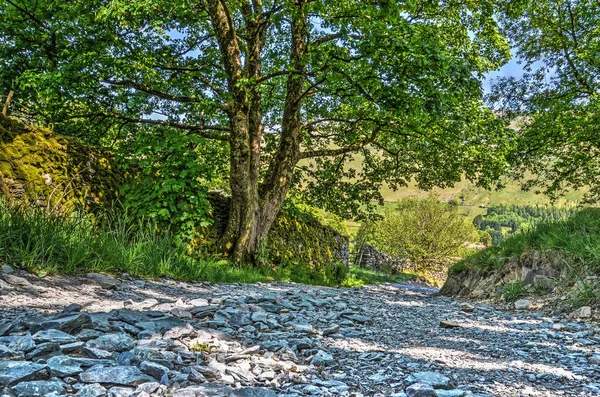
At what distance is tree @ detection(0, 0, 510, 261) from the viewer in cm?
664

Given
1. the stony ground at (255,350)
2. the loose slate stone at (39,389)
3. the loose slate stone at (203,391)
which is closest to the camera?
the loose slate stone at (39,389)

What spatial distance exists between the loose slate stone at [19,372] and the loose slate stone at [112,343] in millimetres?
349

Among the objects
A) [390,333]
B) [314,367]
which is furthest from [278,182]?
[314,367]

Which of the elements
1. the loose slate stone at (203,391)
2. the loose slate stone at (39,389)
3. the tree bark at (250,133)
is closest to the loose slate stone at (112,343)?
the loose slate stone at (39,389)

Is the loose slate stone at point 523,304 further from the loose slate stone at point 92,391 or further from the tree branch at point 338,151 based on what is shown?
the tree branch at point 338,151

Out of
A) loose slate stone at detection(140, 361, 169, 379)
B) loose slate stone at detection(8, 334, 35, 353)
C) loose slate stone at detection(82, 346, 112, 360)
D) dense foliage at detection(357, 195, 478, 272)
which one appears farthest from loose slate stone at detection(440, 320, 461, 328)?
dense foliage at detection(357, 195, 478, 272)

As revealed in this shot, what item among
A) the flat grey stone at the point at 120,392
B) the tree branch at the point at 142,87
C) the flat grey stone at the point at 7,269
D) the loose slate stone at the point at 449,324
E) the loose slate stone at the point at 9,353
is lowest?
the loose slate stone at the point at 9,353

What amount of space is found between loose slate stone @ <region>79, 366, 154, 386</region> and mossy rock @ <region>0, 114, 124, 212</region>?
4589 millimetres

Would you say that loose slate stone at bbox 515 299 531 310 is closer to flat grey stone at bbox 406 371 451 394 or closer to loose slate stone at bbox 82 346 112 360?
flat grey stone at bbox 406 371 451 394

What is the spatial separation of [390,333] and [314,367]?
1263 millimetres

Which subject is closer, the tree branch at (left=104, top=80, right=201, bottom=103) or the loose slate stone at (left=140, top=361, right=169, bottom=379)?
the loose slate stone at (left=140, top=361, right=169, bottom=379)

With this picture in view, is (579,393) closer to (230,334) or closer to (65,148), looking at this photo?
(230,334)

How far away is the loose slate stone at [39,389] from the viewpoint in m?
1.52

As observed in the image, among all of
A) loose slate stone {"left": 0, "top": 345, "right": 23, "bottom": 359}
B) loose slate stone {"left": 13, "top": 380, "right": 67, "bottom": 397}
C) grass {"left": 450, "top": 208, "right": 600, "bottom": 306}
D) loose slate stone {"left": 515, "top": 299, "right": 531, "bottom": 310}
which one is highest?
grass {"left": 450, "top": 208, "right": 600, "bottom": 306}
